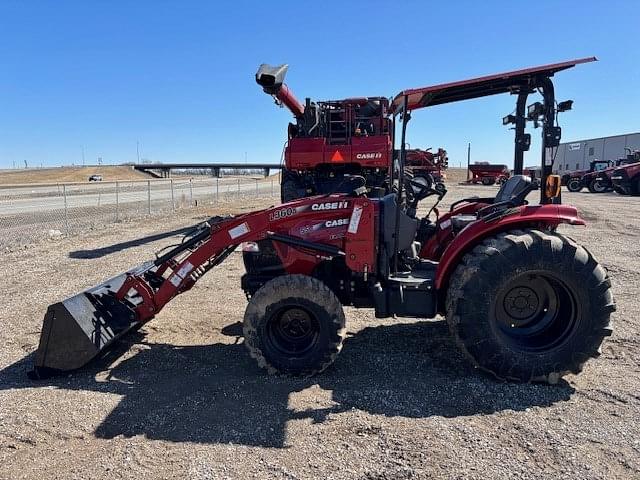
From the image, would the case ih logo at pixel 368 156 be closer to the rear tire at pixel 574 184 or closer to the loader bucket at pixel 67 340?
the loader bucket at pixel 67 340

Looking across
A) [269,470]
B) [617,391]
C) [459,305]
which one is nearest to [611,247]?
[617,391]

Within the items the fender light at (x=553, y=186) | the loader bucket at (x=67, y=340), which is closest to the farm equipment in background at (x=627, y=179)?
the fender light at (x=553, y=186)

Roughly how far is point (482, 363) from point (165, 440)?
2.53 m

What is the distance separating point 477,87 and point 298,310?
2551 millimetres

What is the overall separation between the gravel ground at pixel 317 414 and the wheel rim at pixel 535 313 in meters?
0.39

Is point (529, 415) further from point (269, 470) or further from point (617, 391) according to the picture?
point (269, 470)

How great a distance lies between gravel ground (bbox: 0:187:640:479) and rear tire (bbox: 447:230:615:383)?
21 cm

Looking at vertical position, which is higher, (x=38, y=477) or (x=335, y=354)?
(x=335, y=354)

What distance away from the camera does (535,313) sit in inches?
162

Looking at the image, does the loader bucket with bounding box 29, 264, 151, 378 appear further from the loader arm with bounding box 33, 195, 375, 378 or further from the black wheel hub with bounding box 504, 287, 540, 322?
the black wheel hub with bounding box 504, 287, 540, 322

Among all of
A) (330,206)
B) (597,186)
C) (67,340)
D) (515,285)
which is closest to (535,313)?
(515,285)

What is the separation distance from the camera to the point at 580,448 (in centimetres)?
305

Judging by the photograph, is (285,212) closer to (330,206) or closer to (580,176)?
(330,206)

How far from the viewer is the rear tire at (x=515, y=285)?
3.80 m
